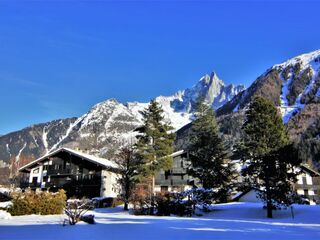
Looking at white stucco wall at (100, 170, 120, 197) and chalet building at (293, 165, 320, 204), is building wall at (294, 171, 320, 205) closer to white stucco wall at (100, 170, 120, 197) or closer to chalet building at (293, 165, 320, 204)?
chalet building at (293, 165, 320, 204)

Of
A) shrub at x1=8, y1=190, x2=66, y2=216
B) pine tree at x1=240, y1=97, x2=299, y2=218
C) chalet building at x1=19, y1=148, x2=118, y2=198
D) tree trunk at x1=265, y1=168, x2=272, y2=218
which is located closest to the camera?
tree trunk at x1=265, y1=168, x2=272, y2=218

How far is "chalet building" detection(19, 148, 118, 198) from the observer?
56.7 m

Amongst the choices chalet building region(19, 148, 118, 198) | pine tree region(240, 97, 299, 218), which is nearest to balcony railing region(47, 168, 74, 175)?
chalet building region(19, 148, 118, 198)

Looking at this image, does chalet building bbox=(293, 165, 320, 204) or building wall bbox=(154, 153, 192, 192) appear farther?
chalet building bbox=(293, 165, 320, 204)

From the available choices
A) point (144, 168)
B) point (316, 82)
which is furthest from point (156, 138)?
point (316, 82)

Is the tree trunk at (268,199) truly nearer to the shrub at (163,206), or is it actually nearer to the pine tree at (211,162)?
the shrub at (163,206)

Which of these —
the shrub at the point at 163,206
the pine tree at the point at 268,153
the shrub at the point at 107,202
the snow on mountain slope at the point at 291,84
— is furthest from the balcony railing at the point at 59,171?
the snow on mountain slope at the point at 291,84

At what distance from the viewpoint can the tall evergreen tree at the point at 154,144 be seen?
4194cm

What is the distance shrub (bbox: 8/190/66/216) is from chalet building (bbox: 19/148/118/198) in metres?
25.5

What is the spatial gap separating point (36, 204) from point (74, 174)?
3256cm

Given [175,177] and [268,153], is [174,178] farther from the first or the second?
[268,153]

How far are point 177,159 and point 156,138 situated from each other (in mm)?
18108

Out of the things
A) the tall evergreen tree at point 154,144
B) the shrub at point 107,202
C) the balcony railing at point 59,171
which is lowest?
the shrub at point 107,202

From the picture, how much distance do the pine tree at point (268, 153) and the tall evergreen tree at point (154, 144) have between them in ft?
56.4
